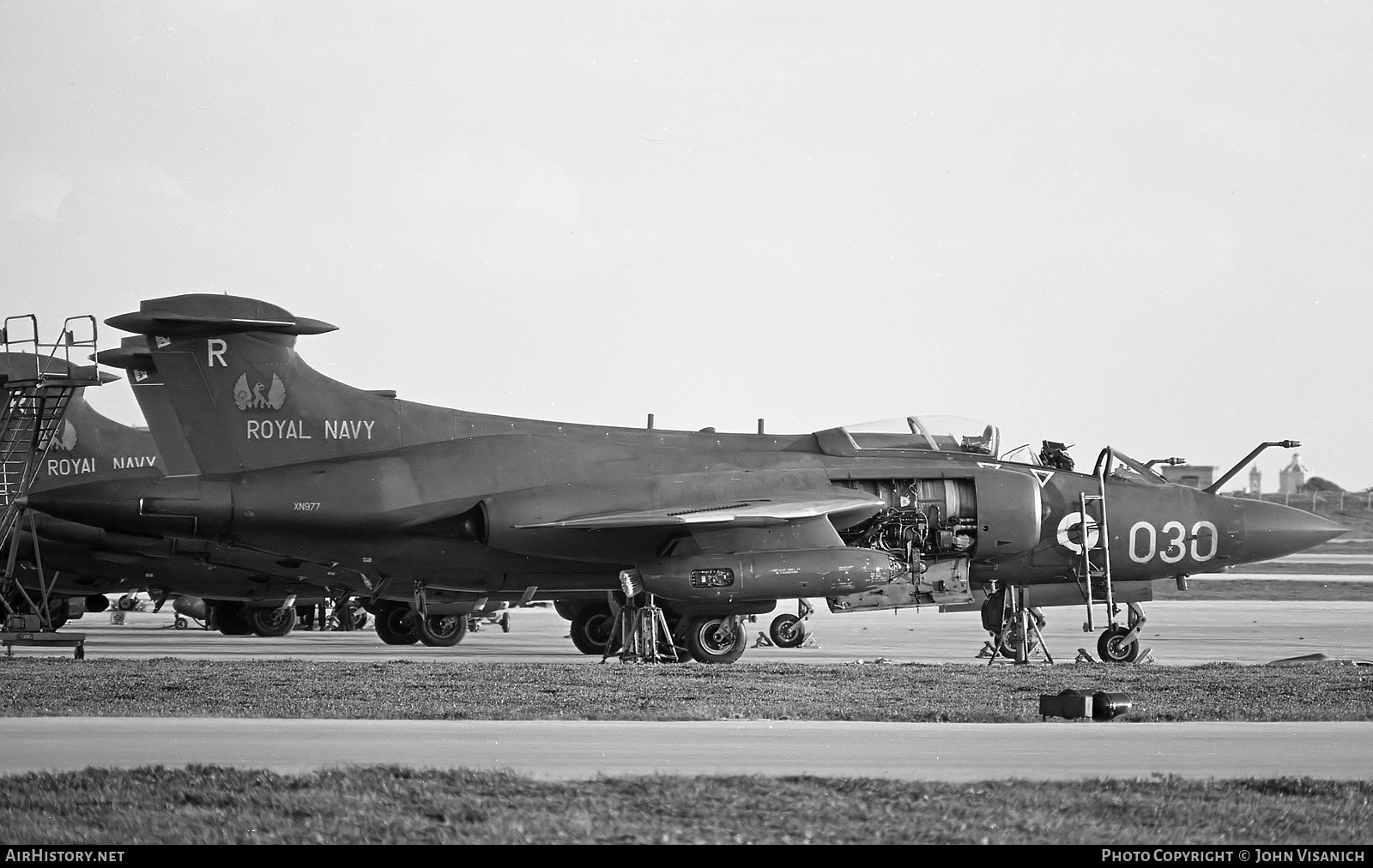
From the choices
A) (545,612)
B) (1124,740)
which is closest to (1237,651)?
(1124,740)

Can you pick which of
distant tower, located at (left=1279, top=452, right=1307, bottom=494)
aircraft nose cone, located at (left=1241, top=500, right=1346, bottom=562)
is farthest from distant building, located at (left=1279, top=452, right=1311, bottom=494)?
aircraft nose cone, located at (left=1241, top=500, right=1346, bottom=562)

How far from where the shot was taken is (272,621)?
2617 centimetres

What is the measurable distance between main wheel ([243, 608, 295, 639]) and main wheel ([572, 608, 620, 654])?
26.6 feet

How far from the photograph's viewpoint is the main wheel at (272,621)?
2614 centimetres

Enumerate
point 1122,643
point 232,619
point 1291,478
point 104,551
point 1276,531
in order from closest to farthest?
point 1122,643 < point 1276,531 < point 104,551 < point 232,619 < point 1291,478

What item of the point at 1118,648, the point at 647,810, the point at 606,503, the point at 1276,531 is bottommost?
the point at 647,810

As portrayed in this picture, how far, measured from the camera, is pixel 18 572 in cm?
2298

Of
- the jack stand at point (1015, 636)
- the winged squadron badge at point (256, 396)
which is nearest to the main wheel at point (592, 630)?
the jack stand at point (1015, 636)

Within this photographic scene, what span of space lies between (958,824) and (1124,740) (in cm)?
331

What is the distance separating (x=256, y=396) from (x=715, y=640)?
6.29 metres

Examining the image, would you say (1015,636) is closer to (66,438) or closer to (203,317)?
(203,317)

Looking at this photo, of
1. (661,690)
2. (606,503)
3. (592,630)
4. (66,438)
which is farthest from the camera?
(66,438)

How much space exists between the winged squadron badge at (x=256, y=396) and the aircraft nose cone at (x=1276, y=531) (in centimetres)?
1277

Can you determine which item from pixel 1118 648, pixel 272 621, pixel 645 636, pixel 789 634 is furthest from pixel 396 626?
pixel 1118 648
